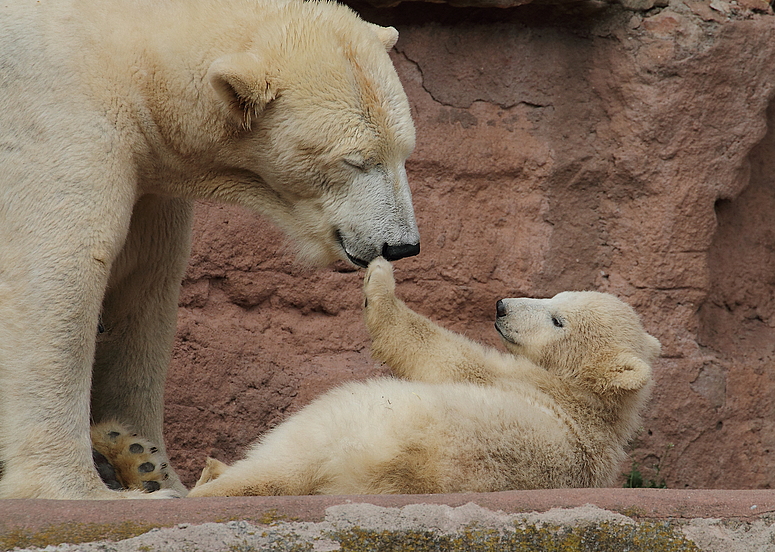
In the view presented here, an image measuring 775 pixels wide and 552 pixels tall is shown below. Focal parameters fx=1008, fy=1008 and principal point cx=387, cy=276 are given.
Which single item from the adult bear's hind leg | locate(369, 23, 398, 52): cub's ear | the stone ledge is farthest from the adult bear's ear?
the stone ledge

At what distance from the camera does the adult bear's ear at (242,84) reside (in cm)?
293

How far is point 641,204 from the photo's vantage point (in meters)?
5.34

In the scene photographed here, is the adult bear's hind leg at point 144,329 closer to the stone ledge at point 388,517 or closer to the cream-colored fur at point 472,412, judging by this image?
the cream-colored fur at point 472,412

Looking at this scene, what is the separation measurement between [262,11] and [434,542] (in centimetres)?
173

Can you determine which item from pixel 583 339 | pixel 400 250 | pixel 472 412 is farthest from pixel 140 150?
pixel 583 339

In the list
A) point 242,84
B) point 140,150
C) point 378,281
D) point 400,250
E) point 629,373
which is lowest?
point 629,373

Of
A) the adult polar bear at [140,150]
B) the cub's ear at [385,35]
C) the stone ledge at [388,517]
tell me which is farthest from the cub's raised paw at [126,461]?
the cub's ear at [385,35]

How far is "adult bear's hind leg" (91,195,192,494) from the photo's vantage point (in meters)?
3.72

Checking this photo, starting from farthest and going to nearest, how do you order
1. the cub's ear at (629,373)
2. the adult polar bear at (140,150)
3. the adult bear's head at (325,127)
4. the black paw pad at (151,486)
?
the cub's ear at (629,373) → the black paw pad at (151,486) → the adult bear's head at (325,127) → the adult polar bear at (140,150)

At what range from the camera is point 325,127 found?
309 centimetres

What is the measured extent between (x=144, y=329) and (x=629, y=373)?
1.80 meters

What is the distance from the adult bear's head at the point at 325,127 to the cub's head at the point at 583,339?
2.77 ft

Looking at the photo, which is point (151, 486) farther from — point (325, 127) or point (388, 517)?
point (325, 127)

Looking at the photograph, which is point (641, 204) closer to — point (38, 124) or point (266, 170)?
point (266, 170)
